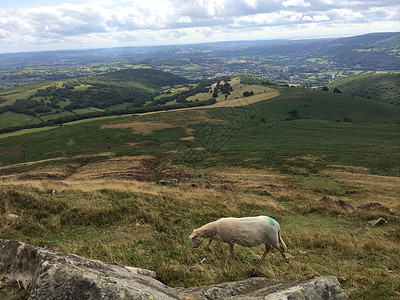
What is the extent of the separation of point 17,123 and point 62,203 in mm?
166662

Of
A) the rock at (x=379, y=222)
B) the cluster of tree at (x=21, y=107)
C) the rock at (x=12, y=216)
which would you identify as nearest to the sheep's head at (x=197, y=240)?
the rock at (x=12, y=216)

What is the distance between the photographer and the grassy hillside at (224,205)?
9656 millimetres

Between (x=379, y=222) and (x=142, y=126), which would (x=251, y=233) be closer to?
(x=379, y=222)

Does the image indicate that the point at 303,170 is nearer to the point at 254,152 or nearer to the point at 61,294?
the point at 254,152

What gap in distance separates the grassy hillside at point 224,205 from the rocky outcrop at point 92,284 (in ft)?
5.36

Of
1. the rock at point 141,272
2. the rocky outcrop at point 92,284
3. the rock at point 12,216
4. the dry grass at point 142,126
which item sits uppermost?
the rocky outcrop at point 92,284

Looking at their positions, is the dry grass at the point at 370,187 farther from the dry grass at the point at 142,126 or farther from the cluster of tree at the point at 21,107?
the cluster of tree at the point at 21,107

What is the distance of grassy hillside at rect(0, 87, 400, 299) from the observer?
31.7 feet

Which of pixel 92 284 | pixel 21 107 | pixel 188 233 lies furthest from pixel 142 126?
pixel 21 107

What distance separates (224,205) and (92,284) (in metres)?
15.4

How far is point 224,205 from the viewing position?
63.4 ft

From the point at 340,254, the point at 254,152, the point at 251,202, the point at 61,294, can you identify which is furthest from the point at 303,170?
the point at 61,294

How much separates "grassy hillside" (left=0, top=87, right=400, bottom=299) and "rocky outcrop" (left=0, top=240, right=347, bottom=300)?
1.63 m

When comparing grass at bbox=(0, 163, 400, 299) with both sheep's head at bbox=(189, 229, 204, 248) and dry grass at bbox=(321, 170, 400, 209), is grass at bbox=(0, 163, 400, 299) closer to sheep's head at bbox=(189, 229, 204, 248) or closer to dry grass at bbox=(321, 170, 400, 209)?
sheep's head at bbox=(189, 229, 204, 248)
